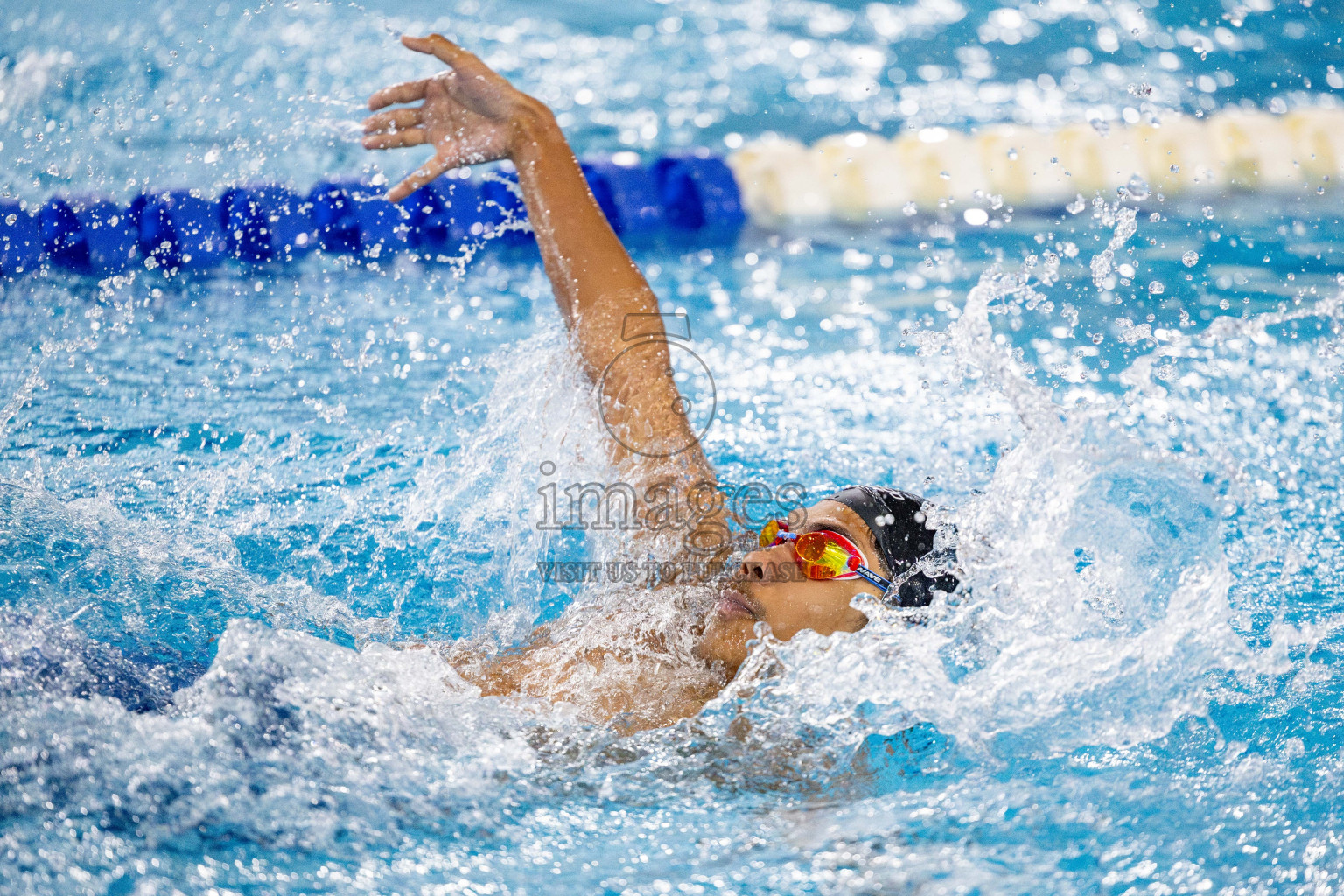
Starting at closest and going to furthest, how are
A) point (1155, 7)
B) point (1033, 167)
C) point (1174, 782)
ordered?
point (1174, 782) → point (1033, 167) → point (1155, 7)

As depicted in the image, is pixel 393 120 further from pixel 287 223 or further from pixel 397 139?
pixel 287 223

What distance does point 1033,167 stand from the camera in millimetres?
4812

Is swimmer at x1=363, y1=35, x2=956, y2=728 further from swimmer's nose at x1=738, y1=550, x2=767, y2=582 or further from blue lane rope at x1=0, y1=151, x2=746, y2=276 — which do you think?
blue lane rope at x1=0, y1=151, x2=746, y2=276

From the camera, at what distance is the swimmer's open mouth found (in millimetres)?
1863

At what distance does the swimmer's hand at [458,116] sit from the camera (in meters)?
2.20

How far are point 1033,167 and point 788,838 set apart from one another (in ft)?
12.8

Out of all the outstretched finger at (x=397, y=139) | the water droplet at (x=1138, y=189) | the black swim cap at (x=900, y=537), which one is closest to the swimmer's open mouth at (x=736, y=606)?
the black swim cap at (x=900, y=537)

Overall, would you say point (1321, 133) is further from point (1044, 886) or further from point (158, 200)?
point (158, 200)

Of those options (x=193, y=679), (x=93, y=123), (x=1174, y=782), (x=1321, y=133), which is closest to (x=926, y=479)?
(x=1174, y=782)

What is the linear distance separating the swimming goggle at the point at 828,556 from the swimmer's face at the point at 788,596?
0.03 ft

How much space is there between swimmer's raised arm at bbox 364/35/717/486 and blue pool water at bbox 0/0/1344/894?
0.11 metres

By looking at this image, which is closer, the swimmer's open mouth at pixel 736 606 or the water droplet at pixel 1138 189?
the swimmer's open mouth at pixel 736 606

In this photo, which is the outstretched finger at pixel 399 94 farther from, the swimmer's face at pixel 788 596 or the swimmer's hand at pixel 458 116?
the swimmer's face at pixel 788 596

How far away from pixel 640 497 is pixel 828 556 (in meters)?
0.49
